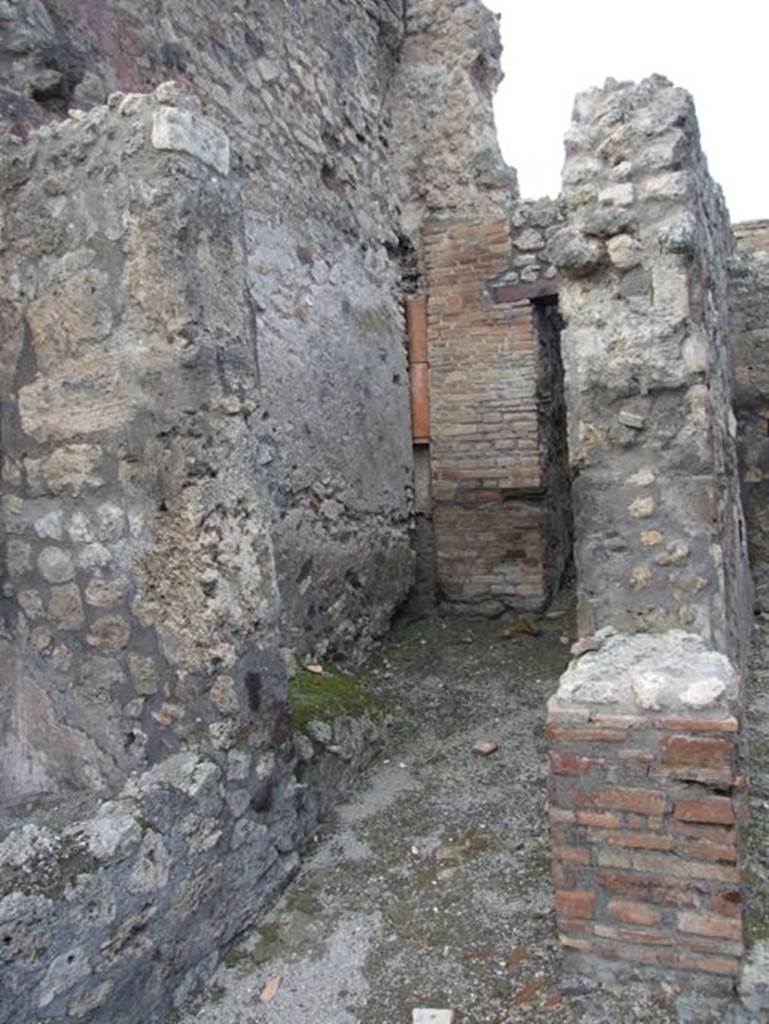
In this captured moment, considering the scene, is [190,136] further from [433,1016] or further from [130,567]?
[433,1016]

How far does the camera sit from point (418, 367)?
6.60 metres

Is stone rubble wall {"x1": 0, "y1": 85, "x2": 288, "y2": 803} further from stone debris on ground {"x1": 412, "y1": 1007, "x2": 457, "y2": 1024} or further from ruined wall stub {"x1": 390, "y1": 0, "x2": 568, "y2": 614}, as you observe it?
ruined wall stub {"x1": 390, "y1": 0, "x2": 568, "y2": 614}

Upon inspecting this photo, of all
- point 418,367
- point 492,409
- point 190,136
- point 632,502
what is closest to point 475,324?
point 418,367

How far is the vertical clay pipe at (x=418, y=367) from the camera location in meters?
6.57

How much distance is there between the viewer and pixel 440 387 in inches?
257

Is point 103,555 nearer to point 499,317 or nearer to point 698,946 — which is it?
point 698,946

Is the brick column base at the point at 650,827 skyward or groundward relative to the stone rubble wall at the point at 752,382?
groundward

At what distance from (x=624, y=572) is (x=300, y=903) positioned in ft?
5.07

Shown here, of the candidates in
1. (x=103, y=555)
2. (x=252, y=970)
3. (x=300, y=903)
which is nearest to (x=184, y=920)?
(x=252, y=970)

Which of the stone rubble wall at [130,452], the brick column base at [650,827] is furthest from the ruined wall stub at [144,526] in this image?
the brick column base at [650,827]

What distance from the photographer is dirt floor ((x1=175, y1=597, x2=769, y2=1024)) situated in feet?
7.93

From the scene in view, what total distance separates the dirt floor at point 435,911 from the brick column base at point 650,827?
0.11 meters

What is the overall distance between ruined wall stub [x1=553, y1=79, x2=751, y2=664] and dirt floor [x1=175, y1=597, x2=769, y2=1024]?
844mm

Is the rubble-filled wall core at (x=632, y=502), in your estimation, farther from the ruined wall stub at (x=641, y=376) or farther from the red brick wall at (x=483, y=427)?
the red brick wall at (x=483, y=427)
